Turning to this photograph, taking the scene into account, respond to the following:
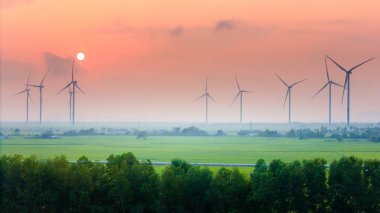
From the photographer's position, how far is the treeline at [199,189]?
47.4 meters

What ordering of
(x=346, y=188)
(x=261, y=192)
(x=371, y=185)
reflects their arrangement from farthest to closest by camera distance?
(x=371, y=185) < (x=346, y=188) < (x=261, y=192)

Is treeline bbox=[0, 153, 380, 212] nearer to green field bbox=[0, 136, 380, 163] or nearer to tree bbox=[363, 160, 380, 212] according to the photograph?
tree bbox=[363, 160, 380, 212]

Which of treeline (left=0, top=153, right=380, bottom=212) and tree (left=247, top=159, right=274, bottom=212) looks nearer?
tree (left=247, top=159, right=274, bottom=212)

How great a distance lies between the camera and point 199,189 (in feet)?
158

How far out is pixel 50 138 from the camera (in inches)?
6585

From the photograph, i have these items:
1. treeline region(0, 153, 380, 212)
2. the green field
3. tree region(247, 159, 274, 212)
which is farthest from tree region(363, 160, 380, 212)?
the green field

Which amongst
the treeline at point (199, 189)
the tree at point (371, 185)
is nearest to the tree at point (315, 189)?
the treeline at point (199, 189)

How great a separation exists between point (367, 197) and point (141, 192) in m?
17.2

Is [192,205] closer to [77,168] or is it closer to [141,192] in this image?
[141,192]

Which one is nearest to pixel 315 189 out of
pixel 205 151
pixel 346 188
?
pixel 346 188

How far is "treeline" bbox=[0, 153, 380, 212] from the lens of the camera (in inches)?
1865

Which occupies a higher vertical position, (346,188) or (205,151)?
(346,188)

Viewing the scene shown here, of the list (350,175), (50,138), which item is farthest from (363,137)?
(350,175)

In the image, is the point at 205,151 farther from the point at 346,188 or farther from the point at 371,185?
the point at 346,188
